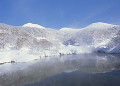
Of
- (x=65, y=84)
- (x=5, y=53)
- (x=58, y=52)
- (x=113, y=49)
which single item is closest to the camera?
(x=65, y=84)

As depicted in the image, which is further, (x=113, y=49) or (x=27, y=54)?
(x=113, y=49)

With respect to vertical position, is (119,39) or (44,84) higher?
(119,39)

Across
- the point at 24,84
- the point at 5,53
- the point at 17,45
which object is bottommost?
the point at 24,84

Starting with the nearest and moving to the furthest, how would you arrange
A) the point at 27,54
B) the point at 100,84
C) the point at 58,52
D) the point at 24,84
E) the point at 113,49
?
1. the point at 100,84
2. the point at 24,84
3. the point at 27,54
4. the point at 113,49
5. the point at 58,52

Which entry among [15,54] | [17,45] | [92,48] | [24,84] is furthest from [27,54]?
[92,48]

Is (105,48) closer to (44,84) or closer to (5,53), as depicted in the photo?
(44,84)

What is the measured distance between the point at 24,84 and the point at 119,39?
46.1m

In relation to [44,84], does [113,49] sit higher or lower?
higher

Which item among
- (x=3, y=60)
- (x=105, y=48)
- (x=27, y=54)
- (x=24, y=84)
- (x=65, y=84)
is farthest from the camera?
(x=105, y=48)

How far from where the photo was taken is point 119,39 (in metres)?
42.0

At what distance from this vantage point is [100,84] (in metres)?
11.7

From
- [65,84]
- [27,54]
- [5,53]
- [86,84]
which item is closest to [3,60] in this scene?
[5,53]

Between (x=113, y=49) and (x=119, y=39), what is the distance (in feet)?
20.5

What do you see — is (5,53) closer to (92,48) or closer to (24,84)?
(24,84)
